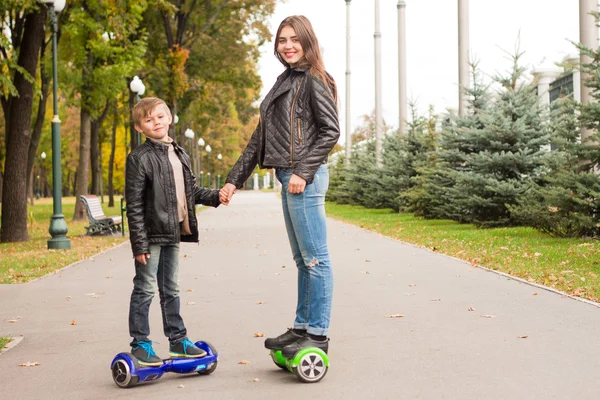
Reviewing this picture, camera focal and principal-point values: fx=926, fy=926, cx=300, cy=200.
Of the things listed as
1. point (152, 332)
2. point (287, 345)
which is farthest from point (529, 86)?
point (287, 345)

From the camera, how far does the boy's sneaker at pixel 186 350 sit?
551cm

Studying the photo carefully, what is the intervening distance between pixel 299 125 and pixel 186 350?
58.9 inches

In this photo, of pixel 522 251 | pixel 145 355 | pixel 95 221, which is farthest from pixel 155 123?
pixel 95 221

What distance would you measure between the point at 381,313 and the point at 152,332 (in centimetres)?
204

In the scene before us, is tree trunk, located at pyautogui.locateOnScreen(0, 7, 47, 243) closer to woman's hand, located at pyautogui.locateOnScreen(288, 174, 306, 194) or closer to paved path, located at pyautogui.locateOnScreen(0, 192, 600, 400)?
paved path, located at pyautogui.locateOnScreen(0, 192, 600, 400)

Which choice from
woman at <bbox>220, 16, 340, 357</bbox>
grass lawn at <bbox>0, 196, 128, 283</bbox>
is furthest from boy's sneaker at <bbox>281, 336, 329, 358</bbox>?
grass lawn at <bbox>0, 196, 128, 283</bbox>

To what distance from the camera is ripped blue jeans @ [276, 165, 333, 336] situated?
5406mm

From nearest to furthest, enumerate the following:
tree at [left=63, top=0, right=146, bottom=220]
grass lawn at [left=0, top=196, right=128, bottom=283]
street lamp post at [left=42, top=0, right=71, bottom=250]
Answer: grass lawn at [left=0, top=196, right=128, bottom=283] → street lamp post at [left=42, top=0, right=71, bottom=250] → tree at [left=63, top=0, right=146, bottom=220]

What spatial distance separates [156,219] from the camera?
540cm

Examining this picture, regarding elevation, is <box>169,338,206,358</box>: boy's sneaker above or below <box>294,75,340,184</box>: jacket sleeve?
below

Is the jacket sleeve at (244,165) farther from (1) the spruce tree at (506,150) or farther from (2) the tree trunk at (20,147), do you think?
(2) the tree trunk at (20,147)

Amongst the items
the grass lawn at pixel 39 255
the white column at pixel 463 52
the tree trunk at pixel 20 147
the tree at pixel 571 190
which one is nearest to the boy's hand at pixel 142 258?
the grass lawn at pixel 39 255

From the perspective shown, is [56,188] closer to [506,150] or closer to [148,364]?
[506,150]

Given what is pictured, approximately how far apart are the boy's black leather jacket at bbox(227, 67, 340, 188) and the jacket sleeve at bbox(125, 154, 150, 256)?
720mm
